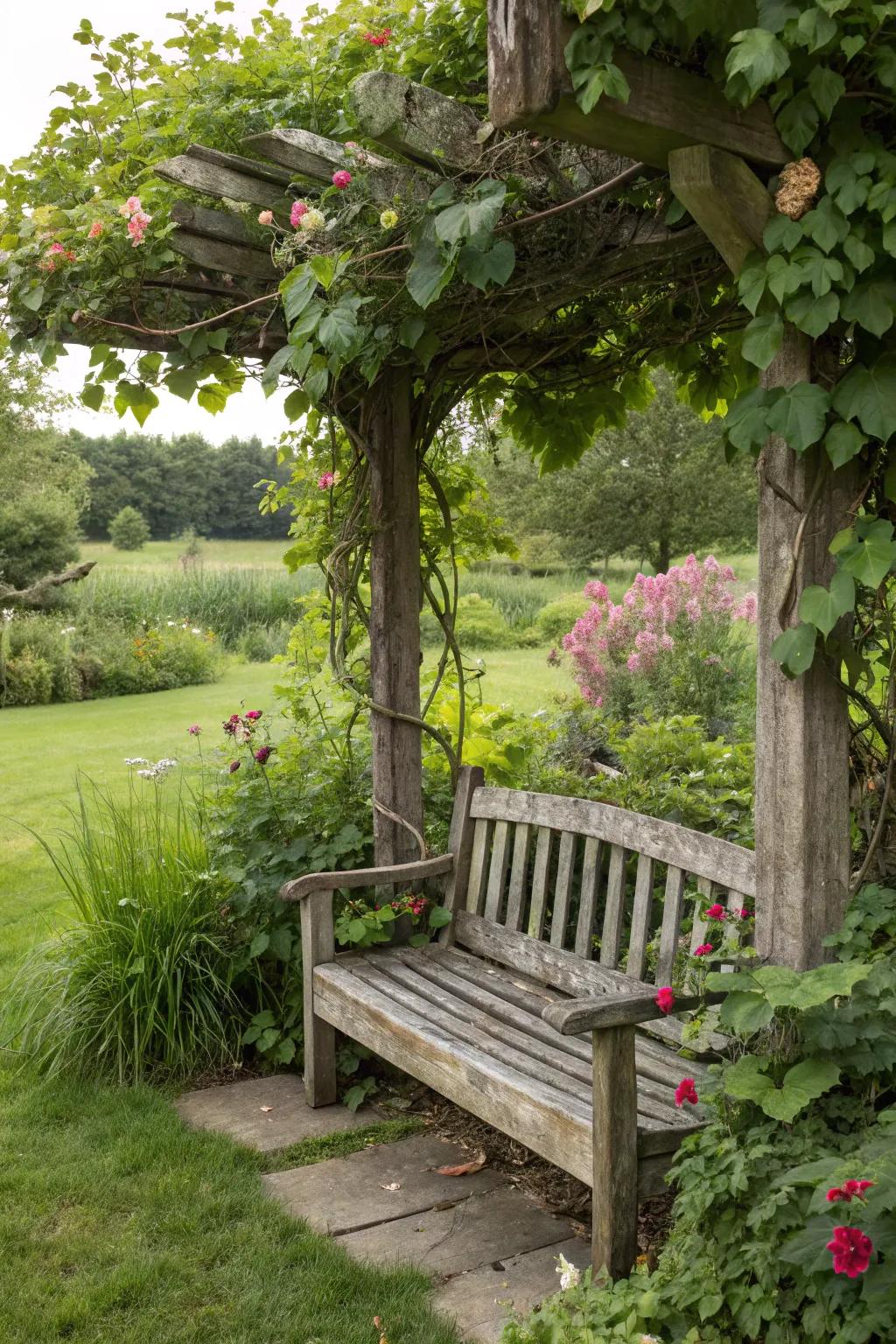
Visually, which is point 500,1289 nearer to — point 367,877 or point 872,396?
point 367,877

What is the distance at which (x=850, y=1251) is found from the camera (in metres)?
1.87

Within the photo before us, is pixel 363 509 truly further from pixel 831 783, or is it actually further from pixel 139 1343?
pixel 139 1343

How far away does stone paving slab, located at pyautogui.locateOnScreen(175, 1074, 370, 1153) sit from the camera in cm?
352

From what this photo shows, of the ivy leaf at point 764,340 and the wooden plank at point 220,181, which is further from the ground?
the wooden plank at point 220,181

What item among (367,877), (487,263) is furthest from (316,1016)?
(487,263)

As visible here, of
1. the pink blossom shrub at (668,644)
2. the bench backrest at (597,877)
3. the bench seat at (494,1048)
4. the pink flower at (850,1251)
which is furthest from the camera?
the pink blossom shrub at (668,644)

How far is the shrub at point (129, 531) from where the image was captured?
23328 mm

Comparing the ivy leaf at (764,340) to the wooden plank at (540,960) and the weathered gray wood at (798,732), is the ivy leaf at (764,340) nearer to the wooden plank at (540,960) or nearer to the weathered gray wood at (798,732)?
the weathered gray wood at (798,732)

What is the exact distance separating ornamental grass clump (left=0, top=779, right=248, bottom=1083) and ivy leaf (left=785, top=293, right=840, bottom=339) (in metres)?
2.81

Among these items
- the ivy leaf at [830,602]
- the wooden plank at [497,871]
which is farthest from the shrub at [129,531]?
the ivy leaf at [830,602]

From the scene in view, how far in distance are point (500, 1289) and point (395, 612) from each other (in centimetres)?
210

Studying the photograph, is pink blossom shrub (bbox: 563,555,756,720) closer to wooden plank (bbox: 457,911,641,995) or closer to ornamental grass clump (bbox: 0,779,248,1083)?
wooden plank (bbox: 457,911,641,995)

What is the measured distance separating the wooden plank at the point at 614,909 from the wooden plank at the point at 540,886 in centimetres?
31

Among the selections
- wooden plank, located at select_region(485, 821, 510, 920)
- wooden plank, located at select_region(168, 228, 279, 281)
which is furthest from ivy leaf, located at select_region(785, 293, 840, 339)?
wooden plank, located at select_region(485, 821, 510, 920)
